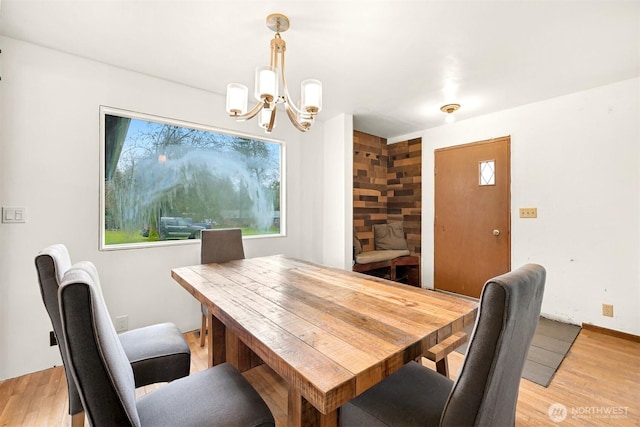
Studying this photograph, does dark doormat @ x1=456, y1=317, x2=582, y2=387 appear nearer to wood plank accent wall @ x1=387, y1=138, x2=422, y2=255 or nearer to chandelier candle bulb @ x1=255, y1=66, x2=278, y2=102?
wood plank accent wall @ x1=387, y1=138, x2=422, y2=255

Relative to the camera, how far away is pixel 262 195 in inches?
129

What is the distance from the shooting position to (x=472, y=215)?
3.47 metres

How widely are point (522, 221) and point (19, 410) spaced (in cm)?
443

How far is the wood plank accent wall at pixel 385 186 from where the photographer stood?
13.5ft

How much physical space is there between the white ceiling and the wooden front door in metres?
0.86

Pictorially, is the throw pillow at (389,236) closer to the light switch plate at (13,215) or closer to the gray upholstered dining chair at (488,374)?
the gray upholstered dining chair at (488,374)

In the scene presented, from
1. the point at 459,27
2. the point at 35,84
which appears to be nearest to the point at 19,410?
the point at 35,84

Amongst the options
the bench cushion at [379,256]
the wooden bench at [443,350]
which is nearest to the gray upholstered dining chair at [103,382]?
the wooden bench at [443,350]

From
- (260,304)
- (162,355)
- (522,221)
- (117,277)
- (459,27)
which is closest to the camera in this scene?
(260,304)

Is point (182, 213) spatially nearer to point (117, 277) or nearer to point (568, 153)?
point (117, 277)

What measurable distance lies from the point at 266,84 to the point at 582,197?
10.5ft

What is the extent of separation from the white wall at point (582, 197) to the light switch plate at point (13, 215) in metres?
4.49

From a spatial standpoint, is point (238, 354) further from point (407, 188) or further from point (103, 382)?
point (407, 188)

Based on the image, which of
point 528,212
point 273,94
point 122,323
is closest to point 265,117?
point 273,94
